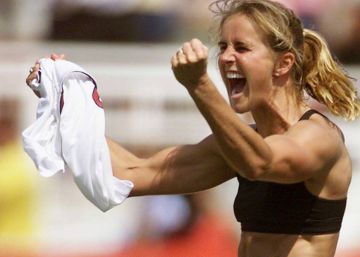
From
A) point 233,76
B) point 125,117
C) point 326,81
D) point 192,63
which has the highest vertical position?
point 192,63

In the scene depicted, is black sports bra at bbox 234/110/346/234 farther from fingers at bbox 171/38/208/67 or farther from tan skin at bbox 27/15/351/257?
fingers at bbox 171/38/208/67

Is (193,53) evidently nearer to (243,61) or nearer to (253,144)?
(253,144)

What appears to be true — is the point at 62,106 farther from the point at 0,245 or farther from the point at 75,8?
the point at 75,8

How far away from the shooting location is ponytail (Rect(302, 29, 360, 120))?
4.91m

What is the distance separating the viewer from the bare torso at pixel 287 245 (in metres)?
4.88

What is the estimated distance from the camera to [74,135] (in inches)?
194

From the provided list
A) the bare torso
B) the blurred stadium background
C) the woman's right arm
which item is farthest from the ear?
the blurred stadium background

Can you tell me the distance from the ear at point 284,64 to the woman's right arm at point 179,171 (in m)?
0.45

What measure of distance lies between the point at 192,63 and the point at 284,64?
0.69 m

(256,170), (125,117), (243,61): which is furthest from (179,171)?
(125,117)

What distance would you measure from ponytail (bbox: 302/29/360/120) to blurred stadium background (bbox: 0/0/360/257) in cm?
344

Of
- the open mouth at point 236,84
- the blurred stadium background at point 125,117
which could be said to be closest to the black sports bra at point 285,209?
the open mouth at point 236,84

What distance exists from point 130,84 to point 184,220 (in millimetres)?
916

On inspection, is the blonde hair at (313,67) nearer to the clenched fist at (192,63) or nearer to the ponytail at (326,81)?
the ponytail at (326,81)
